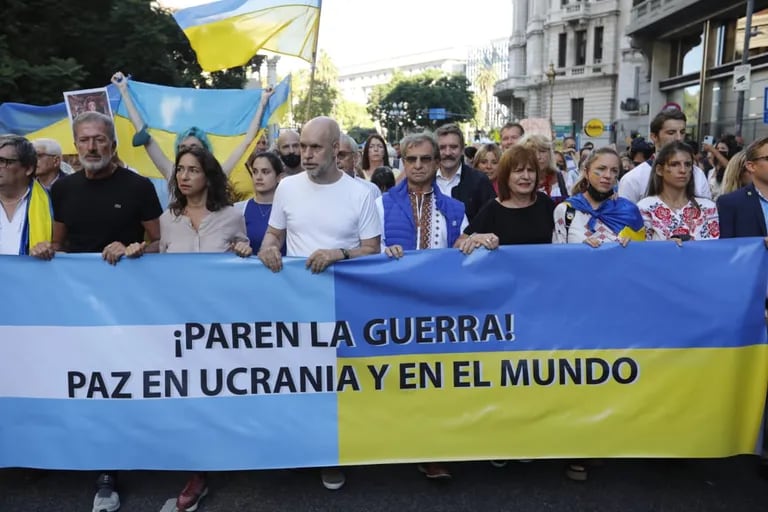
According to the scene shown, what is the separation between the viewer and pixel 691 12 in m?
27.3

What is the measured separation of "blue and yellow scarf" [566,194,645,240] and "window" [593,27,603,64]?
61924mm

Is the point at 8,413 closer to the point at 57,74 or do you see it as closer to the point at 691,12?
the point at 57,74

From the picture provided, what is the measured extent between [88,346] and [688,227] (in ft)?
11.3

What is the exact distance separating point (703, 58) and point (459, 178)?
86.8 feet

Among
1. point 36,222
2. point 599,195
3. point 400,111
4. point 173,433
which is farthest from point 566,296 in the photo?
point 400,111

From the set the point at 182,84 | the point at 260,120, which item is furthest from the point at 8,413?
the point at 182,84

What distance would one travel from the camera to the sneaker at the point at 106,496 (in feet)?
11.2

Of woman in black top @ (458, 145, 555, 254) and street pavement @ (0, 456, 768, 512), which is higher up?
woman in black top @ (458, 145, 555, 254)

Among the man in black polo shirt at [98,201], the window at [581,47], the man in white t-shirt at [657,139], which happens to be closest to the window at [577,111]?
the window at [581,47]

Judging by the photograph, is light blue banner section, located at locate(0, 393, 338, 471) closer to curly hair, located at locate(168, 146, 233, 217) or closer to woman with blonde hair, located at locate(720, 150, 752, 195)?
curly hair, located at locate(168, 146, 233, 217)

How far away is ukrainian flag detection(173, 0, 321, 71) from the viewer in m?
6.46

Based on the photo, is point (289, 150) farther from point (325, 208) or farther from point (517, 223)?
point (517, 223)

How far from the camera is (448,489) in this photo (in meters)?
3.62

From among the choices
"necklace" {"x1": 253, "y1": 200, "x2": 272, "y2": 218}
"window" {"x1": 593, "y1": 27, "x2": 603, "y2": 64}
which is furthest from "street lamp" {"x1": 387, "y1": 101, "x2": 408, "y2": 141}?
"necklace" {"x1": 253, "y1": 200, "x2": 272, "y2": 218}
